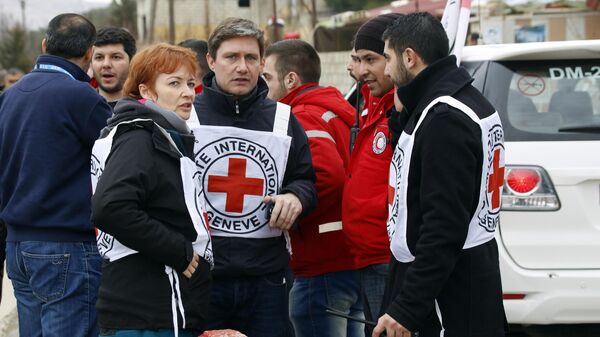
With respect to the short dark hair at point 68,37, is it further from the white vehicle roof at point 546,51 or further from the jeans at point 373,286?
the white vehicle roof at point 546,51

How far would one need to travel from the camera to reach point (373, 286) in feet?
14.6

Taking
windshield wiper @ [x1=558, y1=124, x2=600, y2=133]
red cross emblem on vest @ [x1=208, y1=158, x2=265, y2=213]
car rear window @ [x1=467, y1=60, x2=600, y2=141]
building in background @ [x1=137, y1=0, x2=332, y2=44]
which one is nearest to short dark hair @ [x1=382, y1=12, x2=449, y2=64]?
red cross emblem on vest @ [x1=208, y1=158, x2=265, y2=213]

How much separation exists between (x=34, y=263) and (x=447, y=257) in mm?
2088

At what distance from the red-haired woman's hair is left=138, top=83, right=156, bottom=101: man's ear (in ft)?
0.04

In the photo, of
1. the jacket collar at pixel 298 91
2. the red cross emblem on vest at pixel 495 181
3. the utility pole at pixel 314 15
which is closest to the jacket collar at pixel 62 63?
the jacket collar at pixel 298 91

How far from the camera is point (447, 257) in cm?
333

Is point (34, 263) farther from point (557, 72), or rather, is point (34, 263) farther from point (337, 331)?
point (557, 72)

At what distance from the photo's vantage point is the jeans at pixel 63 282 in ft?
14.5

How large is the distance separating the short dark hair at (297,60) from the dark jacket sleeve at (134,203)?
1.75 metres

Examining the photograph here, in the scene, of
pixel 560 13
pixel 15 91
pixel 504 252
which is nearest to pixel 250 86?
pixel 15 91

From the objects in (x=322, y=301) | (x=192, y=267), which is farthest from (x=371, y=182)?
(x=192, y=267)

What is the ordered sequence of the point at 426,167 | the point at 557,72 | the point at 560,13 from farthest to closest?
1. the point at 560,13
2. the point at 557,72
3. the point at 426,167

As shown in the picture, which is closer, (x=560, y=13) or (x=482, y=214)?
(x=482, y=214)

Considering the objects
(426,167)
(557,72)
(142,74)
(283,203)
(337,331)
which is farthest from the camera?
(557,72)
